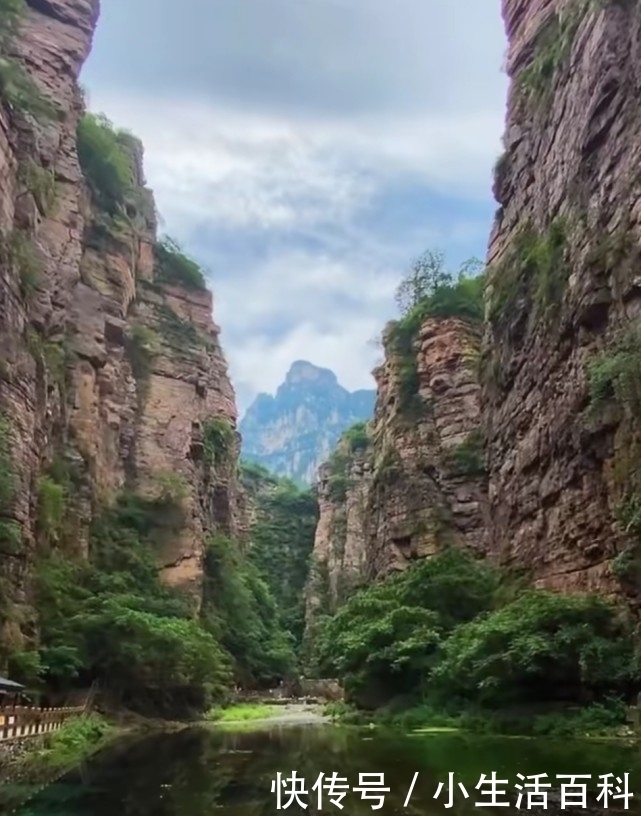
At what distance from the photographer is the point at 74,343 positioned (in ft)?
127

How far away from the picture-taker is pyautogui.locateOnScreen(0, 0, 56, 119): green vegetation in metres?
32.5

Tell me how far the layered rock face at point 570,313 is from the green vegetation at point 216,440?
2320 cm

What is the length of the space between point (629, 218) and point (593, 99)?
18.1ft

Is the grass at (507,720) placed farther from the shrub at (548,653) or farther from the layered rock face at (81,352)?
the layered rock face at (81,352)

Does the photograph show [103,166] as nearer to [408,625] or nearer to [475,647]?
[408,625]

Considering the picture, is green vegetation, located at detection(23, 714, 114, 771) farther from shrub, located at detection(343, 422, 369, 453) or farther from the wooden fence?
shrub, located at detection(343, 422, 369, 453)

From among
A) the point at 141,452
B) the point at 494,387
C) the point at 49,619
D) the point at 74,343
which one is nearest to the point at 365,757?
the point at 49,619

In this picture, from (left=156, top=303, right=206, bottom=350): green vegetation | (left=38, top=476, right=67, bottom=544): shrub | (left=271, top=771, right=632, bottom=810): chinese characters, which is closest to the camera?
(left=271, top=771, right=632, bottom=810): chinese characters

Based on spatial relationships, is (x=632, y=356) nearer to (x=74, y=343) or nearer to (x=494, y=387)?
(x=494, y=387)

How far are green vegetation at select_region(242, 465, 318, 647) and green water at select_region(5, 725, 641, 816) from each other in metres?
60.8

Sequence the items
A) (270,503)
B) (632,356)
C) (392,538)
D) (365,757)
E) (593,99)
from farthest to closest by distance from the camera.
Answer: (270,503), (392,538), (593,99), (632,356), (365,757)

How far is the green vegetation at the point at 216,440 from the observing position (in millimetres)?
53812

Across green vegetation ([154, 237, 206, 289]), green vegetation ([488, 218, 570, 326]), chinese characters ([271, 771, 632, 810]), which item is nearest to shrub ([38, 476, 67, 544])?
green vegetation ([488, 218, 570, 326])

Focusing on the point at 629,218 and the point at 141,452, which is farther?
the point at 141,452
